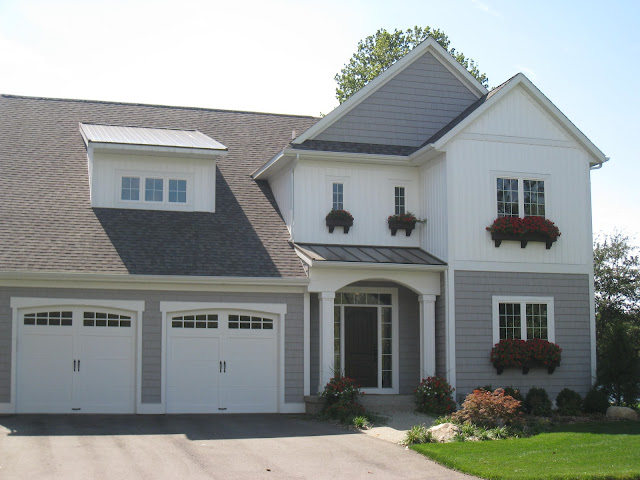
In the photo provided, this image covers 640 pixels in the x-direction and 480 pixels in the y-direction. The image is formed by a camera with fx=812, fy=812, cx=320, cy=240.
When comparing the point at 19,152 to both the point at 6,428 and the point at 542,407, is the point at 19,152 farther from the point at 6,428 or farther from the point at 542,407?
the point at 542,407

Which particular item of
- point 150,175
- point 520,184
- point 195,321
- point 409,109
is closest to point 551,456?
point 520,184

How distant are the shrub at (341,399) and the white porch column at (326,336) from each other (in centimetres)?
30

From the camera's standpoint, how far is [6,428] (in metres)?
14.4

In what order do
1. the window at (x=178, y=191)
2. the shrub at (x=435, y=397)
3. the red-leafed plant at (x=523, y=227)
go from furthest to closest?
the window at (x=178, y=191)
the red-leafed plant at (x=523, y=227)
the shrub at (x=435, y=397)

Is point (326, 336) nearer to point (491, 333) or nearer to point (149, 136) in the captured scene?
point (491, 333)

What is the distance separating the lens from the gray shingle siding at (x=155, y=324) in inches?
649

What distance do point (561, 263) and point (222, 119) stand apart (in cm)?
1065

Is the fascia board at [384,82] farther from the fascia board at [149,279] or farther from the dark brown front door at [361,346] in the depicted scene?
the dark brown front door at [361,346]

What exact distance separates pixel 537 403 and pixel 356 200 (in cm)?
621

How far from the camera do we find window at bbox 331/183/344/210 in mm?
19469

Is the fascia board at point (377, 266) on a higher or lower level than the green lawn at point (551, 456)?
higher

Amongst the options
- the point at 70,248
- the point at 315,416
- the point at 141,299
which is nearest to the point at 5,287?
the point at 70,248

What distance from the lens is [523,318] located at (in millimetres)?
18594

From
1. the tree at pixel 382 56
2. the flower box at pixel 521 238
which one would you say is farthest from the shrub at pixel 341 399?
the tree at pixel 382 56
